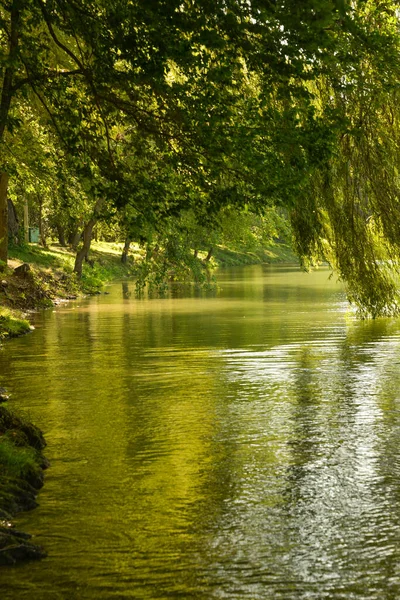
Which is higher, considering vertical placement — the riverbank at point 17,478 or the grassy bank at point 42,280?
the grassy bank at point 42,280

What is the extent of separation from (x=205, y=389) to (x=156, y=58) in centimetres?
915

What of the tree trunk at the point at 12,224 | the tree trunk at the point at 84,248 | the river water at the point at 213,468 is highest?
the tree trunk at the point at 12,224

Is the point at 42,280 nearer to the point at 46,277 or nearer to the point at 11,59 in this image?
the point at 46,277

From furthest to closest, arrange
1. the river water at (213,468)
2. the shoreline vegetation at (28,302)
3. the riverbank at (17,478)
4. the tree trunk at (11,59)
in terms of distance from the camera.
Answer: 1. the tree trunk at (11,59)
2. the shoreline vegetation at (28,302)
3. the riverbank at (17,478)
4. the river water at (213,468)

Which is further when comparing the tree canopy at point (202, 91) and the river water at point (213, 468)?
the tree canopy at point (202, 91)

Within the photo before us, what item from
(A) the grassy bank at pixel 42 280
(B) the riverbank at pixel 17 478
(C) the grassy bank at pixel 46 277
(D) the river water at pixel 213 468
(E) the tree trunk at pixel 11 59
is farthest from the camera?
Answer: (C) the grassy bank at pixel 46 277

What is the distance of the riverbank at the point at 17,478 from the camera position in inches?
379

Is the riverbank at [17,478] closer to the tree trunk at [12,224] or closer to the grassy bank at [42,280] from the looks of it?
the grassy bank at [42,280]

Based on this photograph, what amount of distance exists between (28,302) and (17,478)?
94.0ft

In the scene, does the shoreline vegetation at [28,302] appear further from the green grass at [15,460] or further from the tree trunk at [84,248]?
the tree trunk at [84,248]

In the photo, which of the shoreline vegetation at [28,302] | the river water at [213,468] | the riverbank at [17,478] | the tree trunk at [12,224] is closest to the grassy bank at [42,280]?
the shoreline vegetation at [28,302]

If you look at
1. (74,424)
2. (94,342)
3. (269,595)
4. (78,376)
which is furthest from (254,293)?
(269,595)

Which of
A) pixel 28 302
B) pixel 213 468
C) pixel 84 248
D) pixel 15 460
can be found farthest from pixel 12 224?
pixel 15 460

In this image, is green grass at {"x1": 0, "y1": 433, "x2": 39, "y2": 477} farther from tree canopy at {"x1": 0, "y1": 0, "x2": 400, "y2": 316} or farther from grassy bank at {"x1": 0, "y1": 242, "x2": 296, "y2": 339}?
grassy bank at {"x1": 0, "y1": 242, "x2": 296, "y2": 339}
